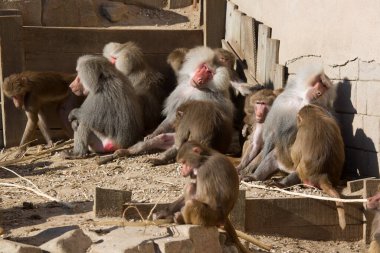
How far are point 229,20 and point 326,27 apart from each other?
8.87 feet

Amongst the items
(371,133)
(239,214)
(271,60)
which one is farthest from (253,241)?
(271,60)

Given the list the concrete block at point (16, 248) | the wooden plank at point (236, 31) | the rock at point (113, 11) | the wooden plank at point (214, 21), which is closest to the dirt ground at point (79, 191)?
the concrete block at point (16, 248)

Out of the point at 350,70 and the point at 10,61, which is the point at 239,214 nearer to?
the point at 350,70

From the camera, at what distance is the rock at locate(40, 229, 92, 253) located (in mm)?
6426

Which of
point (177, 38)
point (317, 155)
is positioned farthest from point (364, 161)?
point (177, 38)

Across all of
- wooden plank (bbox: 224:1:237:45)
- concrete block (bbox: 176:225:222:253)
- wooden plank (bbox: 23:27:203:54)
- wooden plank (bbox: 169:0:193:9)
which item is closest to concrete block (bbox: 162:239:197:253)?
concrete block (bbox: 176:225:222:253)

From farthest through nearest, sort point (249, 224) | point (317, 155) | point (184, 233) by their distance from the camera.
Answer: point (317, 155)
point (249, 224)
point (184, 233)

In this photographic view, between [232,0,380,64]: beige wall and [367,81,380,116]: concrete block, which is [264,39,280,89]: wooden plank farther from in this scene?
[367,81,380,116]: concrete block

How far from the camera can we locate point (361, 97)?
8.93m

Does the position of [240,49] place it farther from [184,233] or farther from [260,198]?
[184,233]

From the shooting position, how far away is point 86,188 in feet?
29.7

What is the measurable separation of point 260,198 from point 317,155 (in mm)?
1000

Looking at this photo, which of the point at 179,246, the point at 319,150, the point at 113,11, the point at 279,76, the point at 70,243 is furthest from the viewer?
the point at 113,11

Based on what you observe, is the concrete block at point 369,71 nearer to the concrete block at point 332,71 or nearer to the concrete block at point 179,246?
the concrete block at point 332,71
